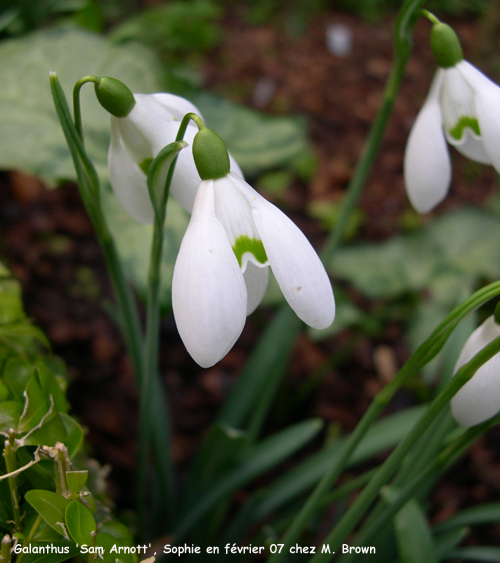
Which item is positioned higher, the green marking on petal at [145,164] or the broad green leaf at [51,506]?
the green marking on petal at [145,164]

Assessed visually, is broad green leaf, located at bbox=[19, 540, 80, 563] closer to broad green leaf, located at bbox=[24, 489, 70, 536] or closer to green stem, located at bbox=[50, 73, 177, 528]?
broad green leaf, located at bbox=[24, 489, 70, 536]

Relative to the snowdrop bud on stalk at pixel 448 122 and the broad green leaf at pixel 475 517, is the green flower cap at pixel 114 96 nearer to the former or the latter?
the snowdrop bud on stalk at pixel 448 122

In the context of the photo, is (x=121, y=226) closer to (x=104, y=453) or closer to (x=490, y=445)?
(x=104, y=453)

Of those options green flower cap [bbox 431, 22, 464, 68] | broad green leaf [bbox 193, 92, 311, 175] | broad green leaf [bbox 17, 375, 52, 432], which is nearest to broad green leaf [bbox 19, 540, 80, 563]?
broad green leaf [bbox 17, 375, 52, 432]

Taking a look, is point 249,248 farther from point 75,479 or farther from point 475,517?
point 475,517

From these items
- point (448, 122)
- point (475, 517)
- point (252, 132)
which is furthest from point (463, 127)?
point (252, 132)

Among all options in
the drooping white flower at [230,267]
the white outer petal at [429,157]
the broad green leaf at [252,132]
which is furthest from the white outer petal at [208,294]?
the broad green leaf at [252,132]
